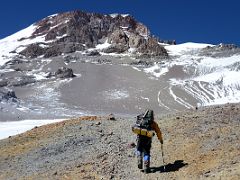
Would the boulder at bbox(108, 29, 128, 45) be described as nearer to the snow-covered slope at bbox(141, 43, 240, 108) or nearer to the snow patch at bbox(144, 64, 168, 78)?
the snow-covered slope at bbox(141, 43, 240, 108)

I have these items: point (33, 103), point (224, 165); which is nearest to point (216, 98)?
point (33, 103)

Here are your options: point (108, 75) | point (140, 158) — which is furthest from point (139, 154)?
point (108, 75)

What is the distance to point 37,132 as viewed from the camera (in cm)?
1852

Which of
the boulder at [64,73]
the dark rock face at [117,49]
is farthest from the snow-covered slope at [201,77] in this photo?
the boulder at [64,73]

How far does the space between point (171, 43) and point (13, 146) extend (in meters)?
182

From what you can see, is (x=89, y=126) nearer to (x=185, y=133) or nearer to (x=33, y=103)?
(x=185, y=133)

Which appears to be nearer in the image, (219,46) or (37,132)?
(37,132)

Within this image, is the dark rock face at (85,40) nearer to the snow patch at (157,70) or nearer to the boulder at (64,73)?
the snow patch at (157,70)

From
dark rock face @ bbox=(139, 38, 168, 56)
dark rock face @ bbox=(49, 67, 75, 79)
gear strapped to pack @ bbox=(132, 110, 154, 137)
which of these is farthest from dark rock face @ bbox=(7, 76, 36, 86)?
gear strapped to pack @ bbox=(132, 110, 154, 137)

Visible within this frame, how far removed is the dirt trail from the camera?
37.2 feet

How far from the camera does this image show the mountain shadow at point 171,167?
11.5 m

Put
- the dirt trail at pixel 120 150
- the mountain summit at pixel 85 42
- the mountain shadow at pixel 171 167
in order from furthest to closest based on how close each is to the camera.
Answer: the mountain summit at pixel 85 42, the mountain shadow at pixel 171 167, the dirt trail at pixel 120 150

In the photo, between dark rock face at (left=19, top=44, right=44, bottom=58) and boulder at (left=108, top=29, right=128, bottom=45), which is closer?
dark rock face at (left=19, top=44, right=44, bottom=58)

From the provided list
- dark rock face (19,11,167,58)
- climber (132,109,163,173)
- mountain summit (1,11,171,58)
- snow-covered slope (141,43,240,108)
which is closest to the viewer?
climber (132,109,163,173)
